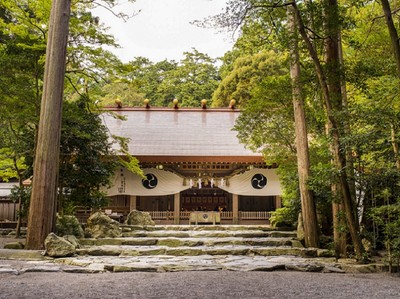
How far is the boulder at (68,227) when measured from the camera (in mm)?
8545

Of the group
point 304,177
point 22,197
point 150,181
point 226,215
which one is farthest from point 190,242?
point 226,215

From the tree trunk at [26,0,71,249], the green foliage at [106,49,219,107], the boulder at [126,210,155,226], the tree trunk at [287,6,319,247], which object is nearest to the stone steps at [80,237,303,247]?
the tree trunk at [287,6,319,247]

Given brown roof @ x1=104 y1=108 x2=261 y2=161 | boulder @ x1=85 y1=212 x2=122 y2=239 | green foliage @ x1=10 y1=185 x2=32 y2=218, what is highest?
brown roof @ x1=104 y1=108 x2=261 y2=161

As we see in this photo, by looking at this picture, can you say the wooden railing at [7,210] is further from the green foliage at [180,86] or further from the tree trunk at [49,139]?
the green foliage at [180,86]

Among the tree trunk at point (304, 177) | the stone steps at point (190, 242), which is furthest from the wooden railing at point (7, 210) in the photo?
the tree trunk at point (304, 177)

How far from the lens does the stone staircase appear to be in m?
5.80

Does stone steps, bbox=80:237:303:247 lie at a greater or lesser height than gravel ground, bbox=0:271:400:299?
greater

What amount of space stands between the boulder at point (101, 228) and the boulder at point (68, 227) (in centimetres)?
32

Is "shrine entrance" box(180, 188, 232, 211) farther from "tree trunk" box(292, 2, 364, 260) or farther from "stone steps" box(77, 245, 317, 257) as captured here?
"tree trunk" box(292, 2, 364, 260)

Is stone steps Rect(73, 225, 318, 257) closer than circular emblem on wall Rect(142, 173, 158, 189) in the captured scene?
Yes

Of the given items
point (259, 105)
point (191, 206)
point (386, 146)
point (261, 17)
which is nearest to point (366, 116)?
point (386, 146)

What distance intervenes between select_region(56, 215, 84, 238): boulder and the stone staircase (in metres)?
0.38

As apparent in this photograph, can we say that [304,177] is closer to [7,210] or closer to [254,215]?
[254,215]

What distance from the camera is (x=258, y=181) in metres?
14.1
